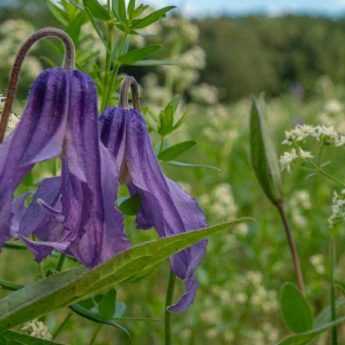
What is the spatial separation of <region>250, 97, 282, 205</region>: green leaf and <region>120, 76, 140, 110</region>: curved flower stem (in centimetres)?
28

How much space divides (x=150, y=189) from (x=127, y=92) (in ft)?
0.36

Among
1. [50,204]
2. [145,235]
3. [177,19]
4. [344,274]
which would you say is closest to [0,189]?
[50,204]

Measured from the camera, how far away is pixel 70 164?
31.0 inches

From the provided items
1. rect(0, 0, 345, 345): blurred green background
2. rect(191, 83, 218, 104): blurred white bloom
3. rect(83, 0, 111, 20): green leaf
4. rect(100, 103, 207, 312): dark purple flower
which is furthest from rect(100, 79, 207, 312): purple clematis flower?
rect(191, 83, 218, 104): blurred white bloom

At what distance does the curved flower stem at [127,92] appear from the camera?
2.84 ft

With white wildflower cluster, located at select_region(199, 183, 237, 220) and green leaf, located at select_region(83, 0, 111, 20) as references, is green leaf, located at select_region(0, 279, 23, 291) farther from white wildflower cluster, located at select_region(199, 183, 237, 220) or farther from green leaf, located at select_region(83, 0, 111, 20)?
white wildflower cluster, located at select_region(199, 183, 237, 220)

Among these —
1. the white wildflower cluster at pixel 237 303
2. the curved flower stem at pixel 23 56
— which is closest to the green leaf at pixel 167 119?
the curved flower stem at pixel 23 56

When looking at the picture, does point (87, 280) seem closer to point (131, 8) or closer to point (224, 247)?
point (131, 8)

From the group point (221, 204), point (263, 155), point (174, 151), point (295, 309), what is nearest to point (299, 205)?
point (221, 204)

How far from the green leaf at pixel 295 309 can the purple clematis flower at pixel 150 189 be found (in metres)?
0.11

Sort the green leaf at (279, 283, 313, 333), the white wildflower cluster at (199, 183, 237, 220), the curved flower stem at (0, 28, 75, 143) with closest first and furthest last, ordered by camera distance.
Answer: the curved flower stem at (0, 28, 75, 143) < the green leaf at (279, 283, 313, 333) < the white wildflower cluster at (199, 183, 237, 220)

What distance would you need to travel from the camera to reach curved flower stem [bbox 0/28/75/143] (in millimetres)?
799

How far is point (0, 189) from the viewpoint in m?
0.76

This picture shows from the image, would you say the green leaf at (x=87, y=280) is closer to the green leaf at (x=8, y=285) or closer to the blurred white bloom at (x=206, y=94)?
the green leaf at (x=8, y=285)
